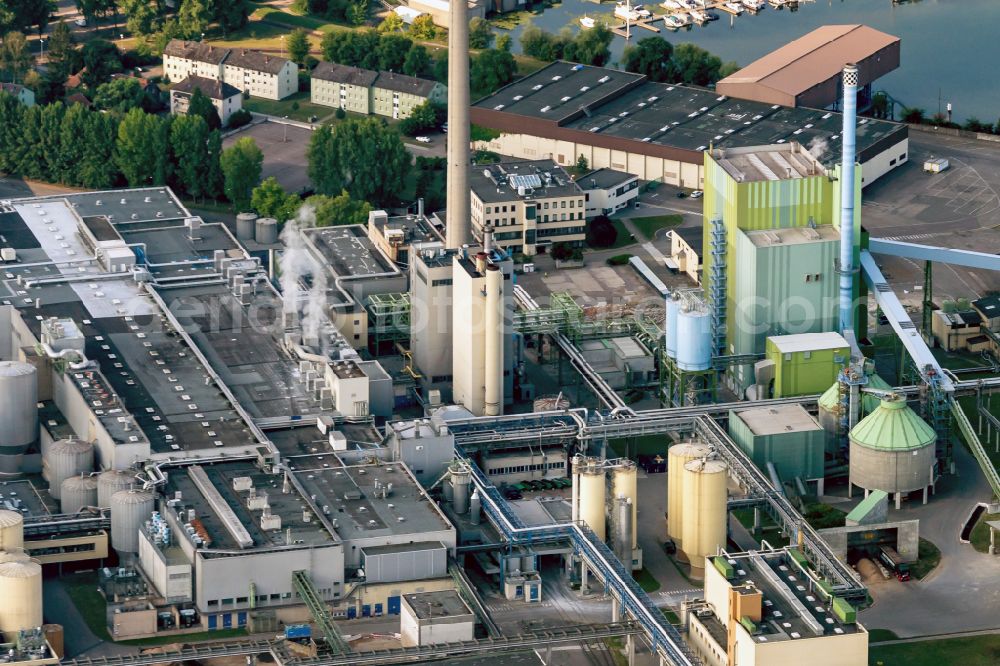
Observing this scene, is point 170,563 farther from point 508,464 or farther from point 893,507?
point 893,507

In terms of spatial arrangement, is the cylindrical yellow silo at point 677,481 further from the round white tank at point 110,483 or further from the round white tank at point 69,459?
the round white tank at point 69,459

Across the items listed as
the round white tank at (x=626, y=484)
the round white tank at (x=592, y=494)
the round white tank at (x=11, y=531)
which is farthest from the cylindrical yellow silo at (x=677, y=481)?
the round white tank at (x=11, y=531)

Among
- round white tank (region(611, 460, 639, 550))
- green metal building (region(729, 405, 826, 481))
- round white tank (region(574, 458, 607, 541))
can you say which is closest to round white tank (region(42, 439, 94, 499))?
round white tank (region(574, 458, 607, 541))

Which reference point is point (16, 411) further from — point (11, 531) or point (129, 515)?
point (11, 531)

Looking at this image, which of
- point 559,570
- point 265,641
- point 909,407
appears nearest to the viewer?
point 265,641

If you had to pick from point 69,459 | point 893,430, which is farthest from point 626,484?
point 69,459

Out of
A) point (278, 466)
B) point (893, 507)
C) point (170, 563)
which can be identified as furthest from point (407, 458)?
point (893, 507)
